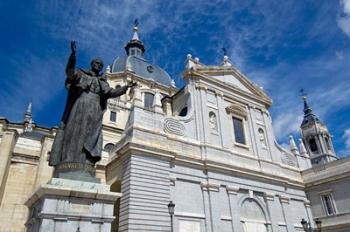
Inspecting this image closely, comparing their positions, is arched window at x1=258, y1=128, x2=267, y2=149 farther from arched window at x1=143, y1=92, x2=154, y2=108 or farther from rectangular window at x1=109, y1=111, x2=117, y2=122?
arched window at x1=143, y1=92, x2=154, y2=108

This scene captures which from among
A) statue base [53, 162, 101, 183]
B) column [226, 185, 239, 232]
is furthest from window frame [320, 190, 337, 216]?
statue base [53, 162, 101, 183]

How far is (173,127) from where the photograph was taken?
1830 cm

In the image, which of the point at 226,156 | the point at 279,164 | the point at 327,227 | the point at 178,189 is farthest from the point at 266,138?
the point at 178,189

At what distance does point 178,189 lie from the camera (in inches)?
647

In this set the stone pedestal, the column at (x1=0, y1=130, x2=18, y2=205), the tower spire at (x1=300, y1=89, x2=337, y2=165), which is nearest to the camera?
the stone pedestal

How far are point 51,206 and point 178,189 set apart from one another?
40.2 ft

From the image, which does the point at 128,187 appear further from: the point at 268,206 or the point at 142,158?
the point at 268,206

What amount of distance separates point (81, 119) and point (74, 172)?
41.3 inches

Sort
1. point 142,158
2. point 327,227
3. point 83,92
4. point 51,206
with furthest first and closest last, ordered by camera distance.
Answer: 1. point 327,227
2. point 142,158
3. point 83,92
4. point 51,206

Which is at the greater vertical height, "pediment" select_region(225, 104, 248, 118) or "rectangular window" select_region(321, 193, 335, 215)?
"pediment" select_region(225, 104, 248, 118)

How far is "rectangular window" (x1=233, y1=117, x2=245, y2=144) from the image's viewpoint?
21891 millimetres

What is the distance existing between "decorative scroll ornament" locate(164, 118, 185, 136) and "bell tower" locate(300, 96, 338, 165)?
36.8 meters

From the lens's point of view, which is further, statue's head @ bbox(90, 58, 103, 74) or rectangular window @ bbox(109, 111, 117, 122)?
rectangular window @ bbox(109, 111, 117, 122)

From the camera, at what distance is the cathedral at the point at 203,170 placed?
51.1 feet
